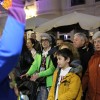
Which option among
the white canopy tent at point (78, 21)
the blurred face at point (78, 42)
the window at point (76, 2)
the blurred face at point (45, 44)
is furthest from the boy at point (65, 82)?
the window at point (76, 2)

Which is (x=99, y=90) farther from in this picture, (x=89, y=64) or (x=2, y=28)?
(x=2, y=28)

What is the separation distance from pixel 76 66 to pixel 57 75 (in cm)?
27

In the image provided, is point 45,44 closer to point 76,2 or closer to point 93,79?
point 93,79

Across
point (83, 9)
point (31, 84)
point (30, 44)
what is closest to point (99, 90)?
point (31, 84)

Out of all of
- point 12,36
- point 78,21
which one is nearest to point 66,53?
point 12,36

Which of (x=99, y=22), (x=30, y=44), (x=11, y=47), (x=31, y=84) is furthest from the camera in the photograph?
(x=99, y=22)

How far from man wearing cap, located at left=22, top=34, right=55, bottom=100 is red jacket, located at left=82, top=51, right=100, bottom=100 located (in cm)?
85

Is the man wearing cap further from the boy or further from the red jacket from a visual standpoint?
the red jacket

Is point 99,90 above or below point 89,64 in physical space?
below

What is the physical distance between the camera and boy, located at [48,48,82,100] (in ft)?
12.1

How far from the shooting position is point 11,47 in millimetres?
1005

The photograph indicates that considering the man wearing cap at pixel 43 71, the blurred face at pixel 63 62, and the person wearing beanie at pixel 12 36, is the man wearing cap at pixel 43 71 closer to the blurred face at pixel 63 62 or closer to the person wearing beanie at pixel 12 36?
the blurred face at pixel 63 62

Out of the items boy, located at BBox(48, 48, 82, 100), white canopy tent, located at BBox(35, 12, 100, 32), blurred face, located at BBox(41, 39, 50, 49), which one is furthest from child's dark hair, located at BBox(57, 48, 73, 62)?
white canopy tent, located at BBox(35, 12, 100, 32)

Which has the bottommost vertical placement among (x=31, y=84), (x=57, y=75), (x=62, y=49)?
(x=31, y=84)
